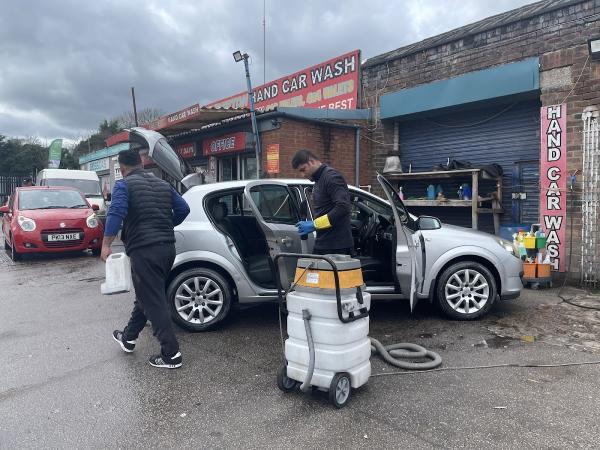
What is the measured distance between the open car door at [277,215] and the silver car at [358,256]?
1 cm

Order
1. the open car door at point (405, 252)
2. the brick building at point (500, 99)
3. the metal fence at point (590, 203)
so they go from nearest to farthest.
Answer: the open car door at point (405, 252), the metal fence at point (590, 203), the brick building at point (500, 99)

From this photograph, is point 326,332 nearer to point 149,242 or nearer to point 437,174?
point 149,242

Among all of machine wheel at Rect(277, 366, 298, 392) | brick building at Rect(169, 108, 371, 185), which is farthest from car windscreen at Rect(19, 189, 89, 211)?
machine wheel at Rect(277, 366, 298, 392)

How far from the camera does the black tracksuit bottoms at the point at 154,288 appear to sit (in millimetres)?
3867

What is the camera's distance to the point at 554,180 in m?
7.21

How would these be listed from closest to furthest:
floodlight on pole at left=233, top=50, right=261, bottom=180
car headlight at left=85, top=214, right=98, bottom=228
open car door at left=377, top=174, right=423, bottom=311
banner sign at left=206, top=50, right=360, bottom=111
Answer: open car door at left=377, top=174, right=423, bottom=311 → floodlight on pole at left=233, top=50, right=261, bottom=180 → car headlight at left=85, top=214, right=98, bottom=228 → banner sign at left=206, top=50, right=360, bottom=111

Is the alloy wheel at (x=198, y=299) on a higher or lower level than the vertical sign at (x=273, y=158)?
lower

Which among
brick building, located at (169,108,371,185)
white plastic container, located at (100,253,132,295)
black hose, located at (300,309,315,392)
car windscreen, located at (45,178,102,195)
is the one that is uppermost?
brick building, located at (169,108,371,185)

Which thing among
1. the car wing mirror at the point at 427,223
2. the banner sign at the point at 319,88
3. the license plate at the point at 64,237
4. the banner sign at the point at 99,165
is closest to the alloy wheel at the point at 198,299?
the car wing mirror at the point at 427,223

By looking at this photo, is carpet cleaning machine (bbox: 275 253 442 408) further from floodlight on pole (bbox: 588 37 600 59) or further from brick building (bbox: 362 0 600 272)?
floodlight on pole (bbox: 588 37 600 59)

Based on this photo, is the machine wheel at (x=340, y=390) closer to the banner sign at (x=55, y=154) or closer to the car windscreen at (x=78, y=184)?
the car windscreen at (x=78, y=184)

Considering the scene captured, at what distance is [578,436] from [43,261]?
1031 cm

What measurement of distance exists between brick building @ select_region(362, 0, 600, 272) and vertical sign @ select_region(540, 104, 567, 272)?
0.07 feet

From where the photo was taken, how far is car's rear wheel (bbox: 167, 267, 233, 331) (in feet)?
15.7
